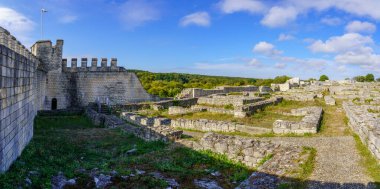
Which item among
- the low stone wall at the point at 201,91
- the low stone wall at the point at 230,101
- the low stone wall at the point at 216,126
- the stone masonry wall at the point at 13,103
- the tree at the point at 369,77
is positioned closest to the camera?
the stone masonry wall at the point at 13,103

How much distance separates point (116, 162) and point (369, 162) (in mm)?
6326

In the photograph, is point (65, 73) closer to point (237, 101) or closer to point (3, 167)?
point (237, 101)

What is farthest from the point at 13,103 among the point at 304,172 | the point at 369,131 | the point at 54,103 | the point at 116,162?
the point at 54,103

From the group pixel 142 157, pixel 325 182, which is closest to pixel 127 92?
pixel 142 157

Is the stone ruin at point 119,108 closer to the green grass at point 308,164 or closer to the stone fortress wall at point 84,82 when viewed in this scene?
the stone fortress wall at point 84,82

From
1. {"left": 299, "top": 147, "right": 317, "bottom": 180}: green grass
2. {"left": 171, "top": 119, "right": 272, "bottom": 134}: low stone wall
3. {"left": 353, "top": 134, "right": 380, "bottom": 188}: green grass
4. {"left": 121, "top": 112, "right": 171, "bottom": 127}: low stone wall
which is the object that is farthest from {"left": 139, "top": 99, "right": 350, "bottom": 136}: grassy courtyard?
{"left": 299, "top": 147, "right": 317, "bottom": 180}: green grass

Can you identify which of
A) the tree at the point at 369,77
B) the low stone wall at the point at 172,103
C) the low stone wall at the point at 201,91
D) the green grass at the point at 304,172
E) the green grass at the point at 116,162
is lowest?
the green grass at the point at 116,162

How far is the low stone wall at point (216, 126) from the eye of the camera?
13703 mm

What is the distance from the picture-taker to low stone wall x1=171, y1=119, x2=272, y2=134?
13.7 meters

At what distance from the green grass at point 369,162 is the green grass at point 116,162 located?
9.14ft

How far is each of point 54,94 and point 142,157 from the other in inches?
729

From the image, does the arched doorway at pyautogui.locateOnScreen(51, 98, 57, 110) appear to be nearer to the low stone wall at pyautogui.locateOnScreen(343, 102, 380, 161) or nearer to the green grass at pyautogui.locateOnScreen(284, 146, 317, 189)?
the low stone wall at pyautogui.locateOnScreen(343, 102, 380, 161)

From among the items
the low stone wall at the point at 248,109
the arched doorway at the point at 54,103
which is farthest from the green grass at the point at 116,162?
the arched doorway at the point at 54,103

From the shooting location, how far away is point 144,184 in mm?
7125
